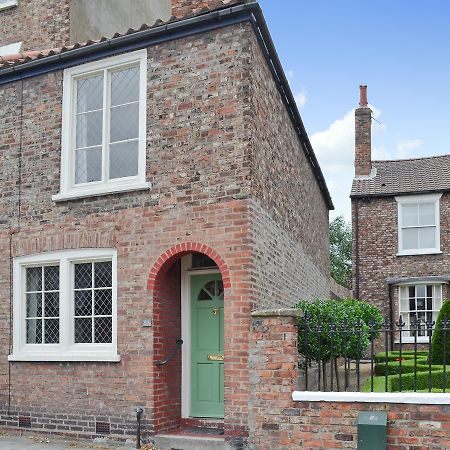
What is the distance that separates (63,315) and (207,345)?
2.43m

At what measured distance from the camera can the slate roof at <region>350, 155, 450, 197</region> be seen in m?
23.1

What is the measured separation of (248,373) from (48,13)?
10.3 m

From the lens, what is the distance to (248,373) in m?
8.94

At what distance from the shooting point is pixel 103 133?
1081cm

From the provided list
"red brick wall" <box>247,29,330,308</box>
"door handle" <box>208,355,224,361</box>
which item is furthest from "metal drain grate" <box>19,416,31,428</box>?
"red brick wall" <box>247,29,330,308</box>

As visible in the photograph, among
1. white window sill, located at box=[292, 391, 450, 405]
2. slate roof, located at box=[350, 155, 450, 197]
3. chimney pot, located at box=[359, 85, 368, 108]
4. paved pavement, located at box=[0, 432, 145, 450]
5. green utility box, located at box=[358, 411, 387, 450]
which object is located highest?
chimney pot, located at box=[359, 85, 368, 108]

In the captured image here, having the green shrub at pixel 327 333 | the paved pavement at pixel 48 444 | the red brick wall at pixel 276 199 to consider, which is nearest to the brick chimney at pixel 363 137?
the red brick wall at pixel 276 199

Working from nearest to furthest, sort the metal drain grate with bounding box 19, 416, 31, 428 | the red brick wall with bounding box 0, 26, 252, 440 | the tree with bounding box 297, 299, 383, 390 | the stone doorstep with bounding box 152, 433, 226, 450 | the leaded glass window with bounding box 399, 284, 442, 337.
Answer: the tree with bounding box 297, 299, 383, 390 < the stone doorstep with bounding box 152, 433, 226, 450 < the red brick wall with bounding box 0, 26, 252, 440 < the metal drain grate with bounding box 19, 416, 31, 428 < the leaded glass window with bounding box 399, 284, 442, 337

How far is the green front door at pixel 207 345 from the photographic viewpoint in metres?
10.3

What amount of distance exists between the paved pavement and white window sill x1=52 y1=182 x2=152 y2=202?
12.8 feet

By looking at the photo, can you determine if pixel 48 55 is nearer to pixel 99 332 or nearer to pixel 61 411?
pixel 99 332

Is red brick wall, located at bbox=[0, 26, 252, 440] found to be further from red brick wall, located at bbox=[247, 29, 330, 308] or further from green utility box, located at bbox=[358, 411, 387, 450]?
green utility box, located at bbox=[358, 411, 387, 450]

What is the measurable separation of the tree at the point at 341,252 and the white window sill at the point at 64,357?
3409 centimetres

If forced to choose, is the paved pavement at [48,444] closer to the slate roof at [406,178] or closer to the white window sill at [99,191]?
the white window sill at [99,191]
